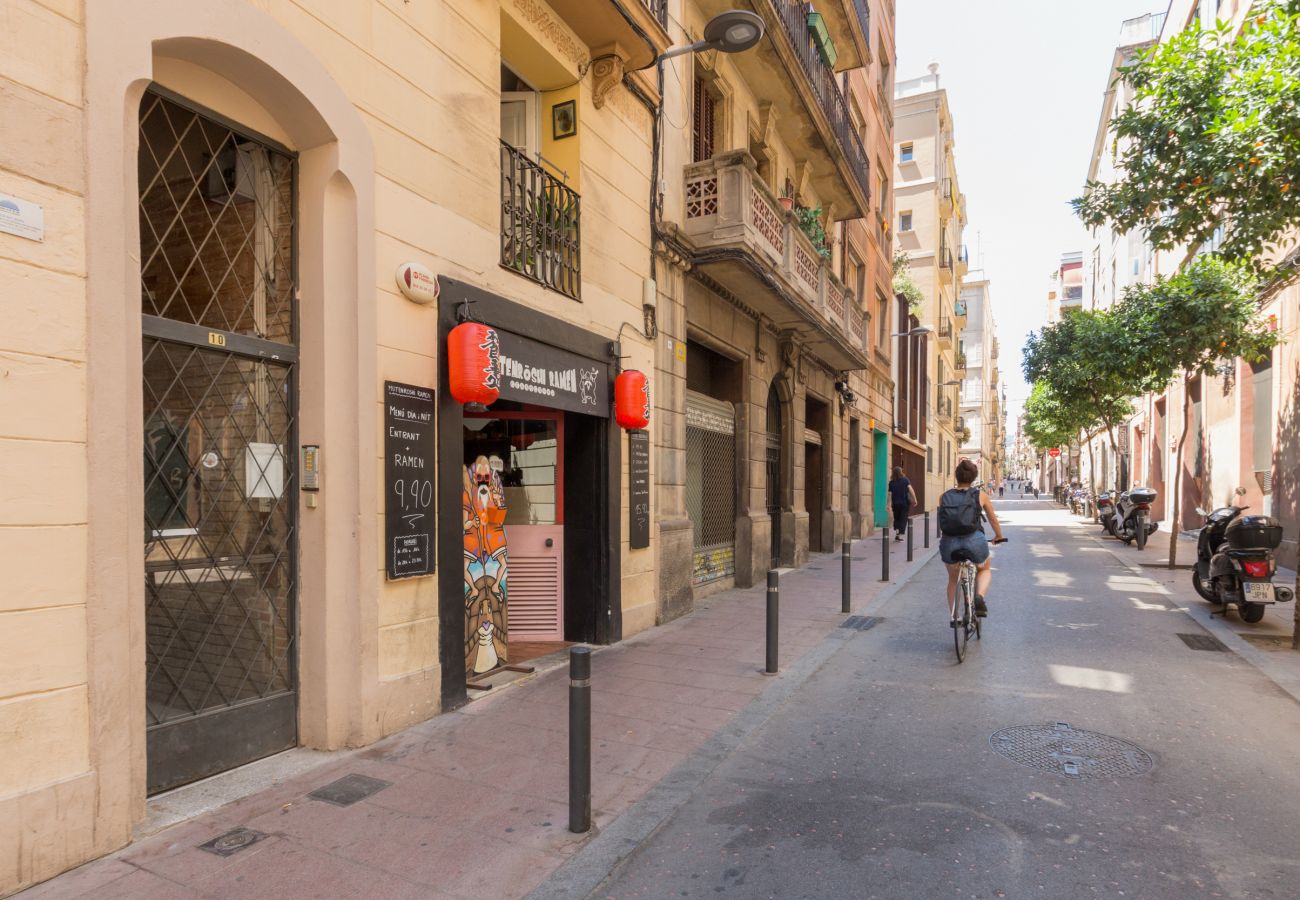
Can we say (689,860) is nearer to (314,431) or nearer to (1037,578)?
(314,431)

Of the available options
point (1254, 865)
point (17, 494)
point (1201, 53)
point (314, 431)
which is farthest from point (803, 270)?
point (17, 494)

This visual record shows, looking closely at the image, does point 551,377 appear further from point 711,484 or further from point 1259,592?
point 1259,592

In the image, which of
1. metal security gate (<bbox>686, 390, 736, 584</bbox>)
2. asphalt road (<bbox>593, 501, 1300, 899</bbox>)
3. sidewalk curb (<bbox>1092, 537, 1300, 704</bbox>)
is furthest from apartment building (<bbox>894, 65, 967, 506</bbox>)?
asphalt road (<bbox>593, 501, 1300, 899</bbox>)

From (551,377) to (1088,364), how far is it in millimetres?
14498

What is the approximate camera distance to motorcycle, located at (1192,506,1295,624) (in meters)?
8.12

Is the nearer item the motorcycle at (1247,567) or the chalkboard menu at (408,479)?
the chalkboard menu at (408,479)

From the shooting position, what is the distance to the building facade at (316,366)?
10.7 ft

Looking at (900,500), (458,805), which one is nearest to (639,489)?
(458,805)

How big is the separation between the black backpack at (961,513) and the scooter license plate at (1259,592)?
10.9 feet

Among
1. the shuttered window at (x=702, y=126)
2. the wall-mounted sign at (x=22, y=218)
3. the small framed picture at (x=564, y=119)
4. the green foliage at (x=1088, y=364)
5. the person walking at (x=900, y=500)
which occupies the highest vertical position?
the shuttered window at (x=702, y=126)

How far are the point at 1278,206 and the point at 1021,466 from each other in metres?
149

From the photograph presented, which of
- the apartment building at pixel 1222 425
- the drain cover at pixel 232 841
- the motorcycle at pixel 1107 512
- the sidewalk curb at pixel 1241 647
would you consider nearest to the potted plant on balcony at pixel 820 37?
the apartment building at pixel 1222 425

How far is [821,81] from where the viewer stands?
46.1 feet

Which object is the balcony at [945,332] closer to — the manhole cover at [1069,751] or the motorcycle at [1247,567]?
the motorcycle at [1247,567]
